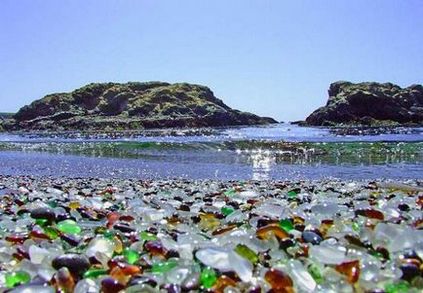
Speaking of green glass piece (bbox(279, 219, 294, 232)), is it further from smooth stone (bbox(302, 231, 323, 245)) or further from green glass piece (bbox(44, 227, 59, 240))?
green glass piece (bbox(44, 227, 59, 240))

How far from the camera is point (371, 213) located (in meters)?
3.30

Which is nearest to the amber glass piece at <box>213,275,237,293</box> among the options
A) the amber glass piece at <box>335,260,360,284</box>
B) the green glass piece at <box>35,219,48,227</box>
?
the amber glass piece at <box>335,260,360,284</box>

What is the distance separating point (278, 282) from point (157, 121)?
208 ft

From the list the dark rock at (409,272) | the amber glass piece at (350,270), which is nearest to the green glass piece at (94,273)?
the amber glass piece at (350,270)

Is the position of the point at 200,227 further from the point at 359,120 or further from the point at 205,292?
the point at 359,120

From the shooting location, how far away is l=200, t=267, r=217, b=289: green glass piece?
6.28 feet

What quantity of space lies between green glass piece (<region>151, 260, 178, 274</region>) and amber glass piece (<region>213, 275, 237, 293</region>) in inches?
11.8

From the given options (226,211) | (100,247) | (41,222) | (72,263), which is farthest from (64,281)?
(226,211)

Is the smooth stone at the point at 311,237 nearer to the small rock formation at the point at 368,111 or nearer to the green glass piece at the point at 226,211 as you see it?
the green glass piece at the point at 226,211

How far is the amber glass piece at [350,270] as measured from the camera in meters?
1.91

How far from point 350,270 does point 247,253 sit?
1.70 ft

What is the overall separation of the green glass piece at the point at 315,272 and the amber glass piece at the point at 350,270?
85mm

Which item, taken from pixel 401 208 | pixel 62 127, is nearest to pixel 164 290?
pixel 401 208

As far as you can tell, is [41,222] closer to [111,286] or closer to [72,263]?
[72,263]
